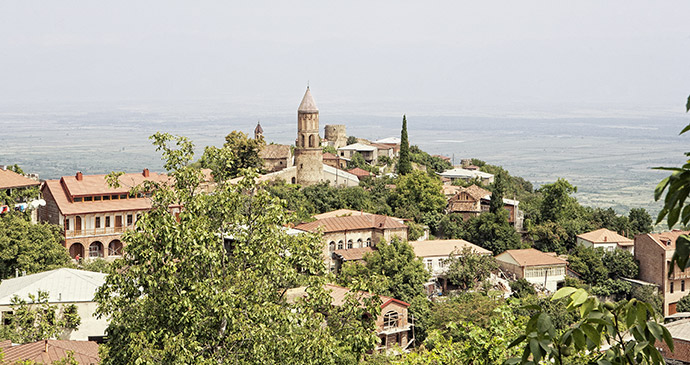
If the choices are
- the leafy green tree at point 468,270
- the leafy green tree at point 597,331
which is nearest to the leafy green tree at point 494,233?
the leafy green tree at point 468,270

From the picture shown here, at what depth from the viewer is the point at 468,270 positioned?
2917cm

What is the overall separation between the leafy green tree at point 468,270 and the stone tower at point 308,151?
36.2 feet

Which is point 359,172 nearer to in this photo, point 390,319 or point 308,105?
point 308,105

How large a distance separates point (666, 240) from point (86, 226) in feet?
77.1

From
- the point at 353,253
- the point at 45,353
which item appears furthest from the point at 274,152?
the point at 45,353

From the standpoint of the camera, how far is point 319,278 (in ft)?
29.3

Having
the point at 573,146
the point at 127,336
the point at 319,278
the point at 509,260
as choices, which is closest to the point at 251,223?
the point at 319,278

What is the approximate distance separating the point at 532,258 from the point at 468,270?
3.83 meters

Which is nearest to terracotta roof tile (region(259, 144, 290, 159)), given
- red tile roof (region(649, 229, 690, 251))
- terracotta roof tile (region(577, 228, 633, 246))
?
terracotta roof tile (region(577, 228, 633, 246))

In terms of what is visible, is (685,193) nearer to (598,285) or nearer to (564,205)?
(598,285)

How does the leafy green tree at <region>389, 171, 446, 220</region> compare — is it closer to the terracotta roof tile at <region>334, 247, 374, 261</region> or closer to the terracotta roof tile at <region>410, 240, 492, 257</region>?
the terracotta roof tile at <region>410, 240, 492, 257</region>

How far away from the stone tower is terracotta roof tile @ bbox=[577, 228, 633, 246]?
13.1 m

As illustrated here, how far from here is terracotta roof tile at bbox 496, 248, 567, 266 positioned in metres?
31.0

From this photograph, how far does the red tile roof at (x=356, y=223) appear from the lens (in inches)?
1227
